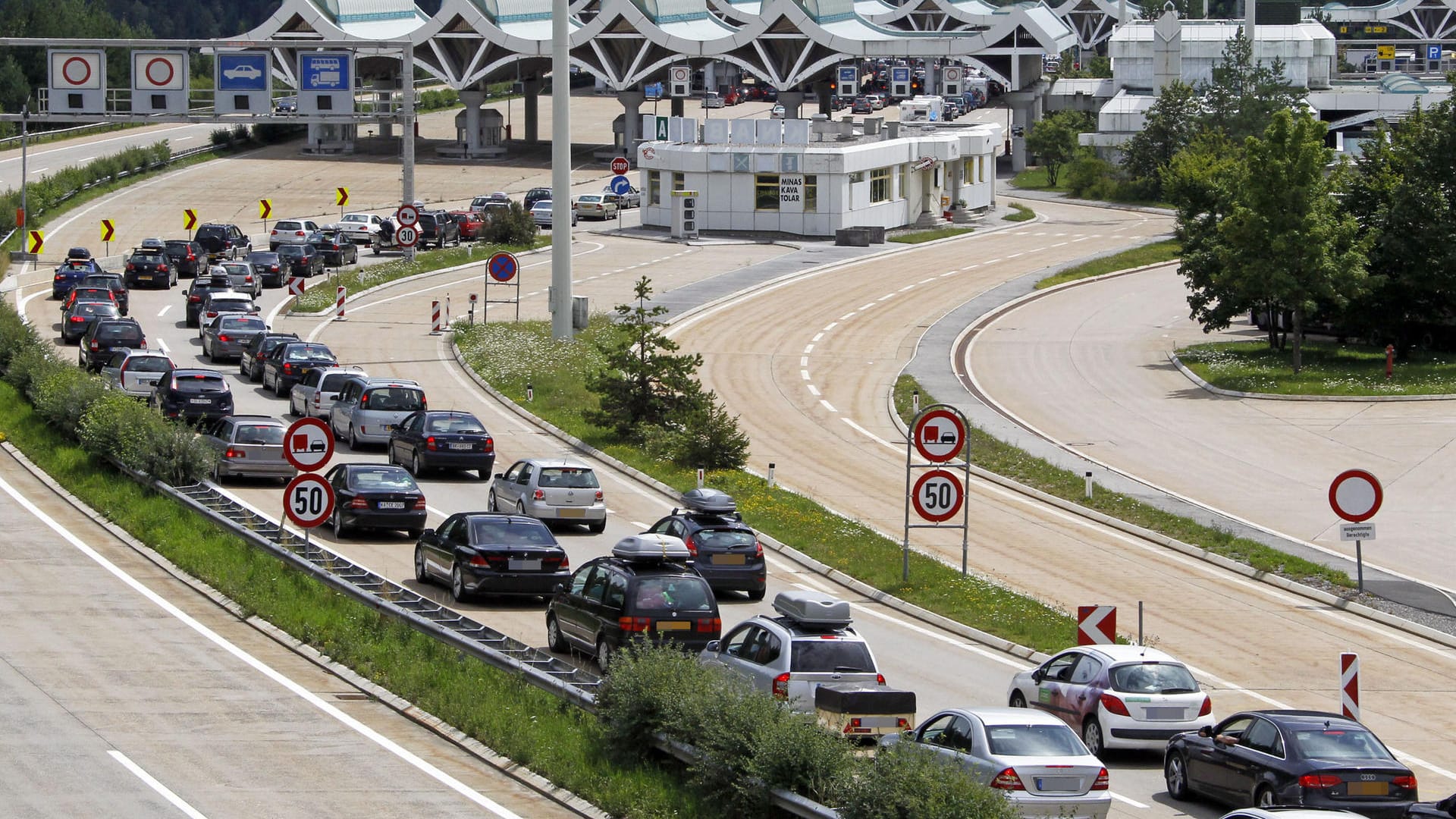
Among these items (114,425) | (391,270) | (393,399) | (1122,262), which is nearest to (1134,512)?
(393,399)

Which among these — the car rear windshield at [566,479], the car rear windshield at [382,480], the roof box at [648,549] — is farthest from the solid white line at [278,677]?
the car rear windshield at [566,479]

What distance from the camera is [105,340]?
152ft

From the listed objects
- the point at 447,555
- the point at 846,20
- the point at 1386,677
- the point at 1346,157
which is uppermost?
the point at 846,20

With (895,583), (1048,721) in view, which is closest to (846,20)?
(895,583)

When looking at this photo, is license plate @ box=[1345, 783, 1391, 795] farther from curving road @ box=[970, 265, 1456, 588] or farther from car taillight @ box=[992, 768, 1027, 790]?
curving road @ box=[970, 265, 1456, 588]

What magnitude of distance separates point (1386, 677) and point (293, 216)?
245 feet

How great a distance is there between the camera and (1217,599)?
30141 mm

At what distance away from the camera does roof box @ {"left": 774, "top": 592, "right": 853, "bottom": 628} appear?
18688mm

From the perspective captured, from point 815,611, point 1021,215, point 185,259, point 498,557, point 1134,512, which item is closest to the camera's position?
point 815,611

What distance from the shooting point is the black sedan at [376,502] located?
2920 cm

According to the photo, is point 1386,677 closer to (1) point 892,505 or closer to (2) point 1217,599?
(2) point 1217,599

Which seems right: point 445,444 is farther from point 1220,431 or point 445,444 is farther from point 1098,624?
point 1220,431

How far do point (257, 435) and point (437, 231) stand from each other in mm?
48489

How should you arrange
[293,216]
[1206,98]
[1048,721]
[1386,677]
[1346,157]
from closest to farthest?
[1048,721]
[1386,677]
[1346,157]
[293,216]
[1206,98]
